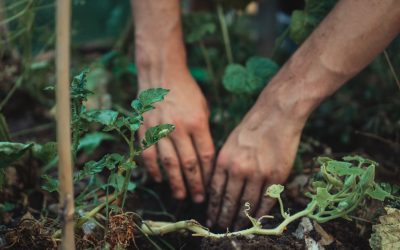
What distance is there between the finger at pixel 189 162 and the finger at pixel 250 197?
0.12 m

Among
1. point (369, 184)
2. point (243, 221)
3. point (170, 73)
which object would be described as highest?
point (170, 73)

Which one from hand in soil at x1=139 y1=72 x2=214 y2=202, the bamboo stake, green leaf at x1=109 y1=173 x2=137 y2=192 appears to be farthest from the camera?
hand in soil at x1=139 y1=72 x2=214 y2=202

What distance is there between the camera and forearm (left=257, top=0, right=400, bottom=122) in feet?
3.37

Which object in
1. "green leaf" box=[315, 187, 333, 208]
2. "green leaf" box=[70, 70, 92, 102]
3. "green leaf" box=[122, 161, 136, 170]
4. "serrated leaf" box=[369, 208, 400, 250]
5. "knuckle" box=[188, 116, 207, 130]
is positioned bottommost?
"serrated leaf" box=[369, 208, 400, 250]

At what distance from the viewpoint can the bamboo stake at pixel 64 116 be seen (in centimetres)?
67

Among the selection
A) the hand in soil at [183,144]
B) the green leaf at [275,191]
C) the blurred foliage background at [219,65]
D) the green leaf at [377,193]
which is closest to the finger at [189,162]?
the hand in soil at [183,144]

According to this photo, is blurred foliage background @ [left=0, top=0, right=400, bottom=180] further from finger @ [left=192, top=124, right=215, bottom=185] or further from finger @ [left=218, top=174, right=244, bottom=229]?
finger @ [left=218, top=174, right=244, bottom=229]

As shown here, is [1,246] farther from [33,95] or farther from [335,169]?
[33,95]

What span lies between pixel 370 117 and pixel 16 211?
117 centimetres

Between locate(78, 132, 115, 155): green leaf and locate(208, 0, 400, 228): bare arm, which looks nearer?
locate(208, 0, 400, 228): bare arm

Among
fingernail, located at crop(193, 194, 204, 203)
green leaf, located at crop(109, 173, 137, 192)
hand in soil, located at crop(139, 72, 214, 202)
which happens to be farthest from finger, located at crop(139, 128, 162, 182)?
green leaf, located at crop(109, 173, 137, 192)

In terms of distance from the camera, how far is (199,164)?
124cm

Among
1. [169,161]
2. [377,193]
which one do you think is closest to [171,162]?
[169,161]

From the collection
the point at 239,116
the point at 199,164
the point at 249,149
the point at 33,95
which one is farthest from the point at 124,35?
the point at 249,149
